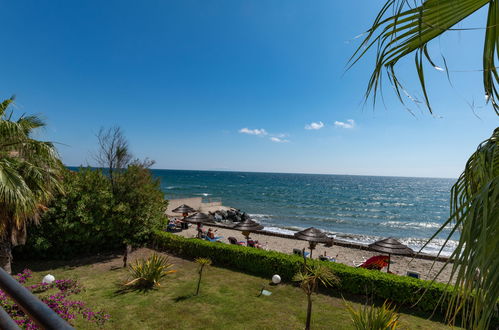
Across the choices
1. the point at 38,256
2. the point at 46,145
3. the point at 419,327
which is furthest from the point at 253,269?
the point at 38,256

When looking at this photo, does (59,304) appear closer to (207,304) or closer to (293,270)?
(207,304)

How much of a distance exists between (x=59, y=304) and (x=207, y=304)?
415 cm

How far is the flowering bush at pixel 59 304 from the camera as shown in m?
6.16

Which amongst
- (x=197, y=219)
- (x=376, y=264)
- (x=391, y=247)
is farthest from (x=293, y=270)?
(x=197, y=219)

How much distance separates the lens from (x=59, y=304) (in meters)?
6.92

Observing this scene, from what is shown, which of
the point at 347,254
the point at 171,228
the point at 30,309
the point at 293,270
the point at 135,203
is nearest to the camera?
the point at 30,309

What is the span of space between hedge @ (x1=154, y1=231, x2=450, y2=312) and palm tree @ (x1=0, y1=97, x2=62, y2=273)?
6.95 metres

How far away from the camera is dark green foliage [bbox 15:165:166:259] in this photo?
36.6 feet

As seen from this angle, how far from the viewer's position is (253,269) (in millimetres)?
11266

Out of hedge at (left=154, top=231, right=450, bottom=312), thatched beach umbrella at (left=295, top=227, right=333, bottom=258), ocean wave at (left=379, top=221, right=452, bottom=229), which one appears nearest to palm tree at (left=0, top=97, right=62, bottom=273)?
hedge at (left=154, top=231, right=450, bottom=312)

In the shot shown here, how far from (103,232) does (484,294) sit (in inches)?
563

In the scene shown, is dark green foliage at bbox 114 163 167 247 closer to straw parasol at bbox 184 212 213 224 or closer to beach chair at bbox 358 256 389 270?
straw parasol at bbox 184 212 213 224

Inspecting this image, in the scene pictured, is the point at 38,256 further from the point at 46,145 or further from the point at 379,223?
the point at 379,223

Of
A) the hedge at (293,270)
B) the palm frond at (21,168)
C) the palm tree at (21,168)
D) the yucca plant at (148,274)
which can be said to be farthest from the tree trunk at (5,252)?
the hedge at (293,270)
